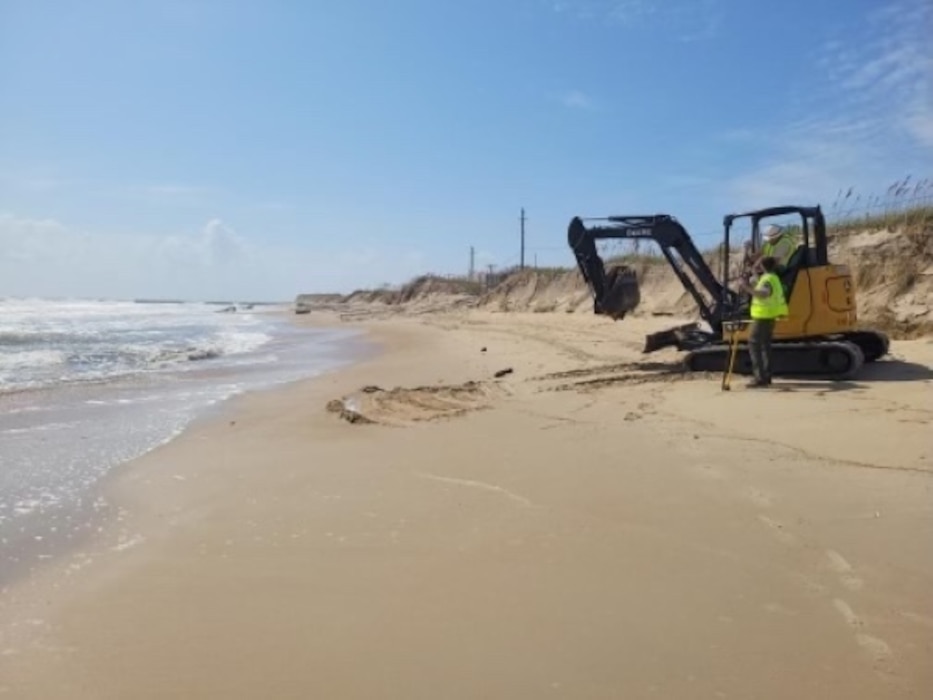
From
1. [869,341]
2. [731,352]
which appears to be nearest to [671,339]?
[731,352]

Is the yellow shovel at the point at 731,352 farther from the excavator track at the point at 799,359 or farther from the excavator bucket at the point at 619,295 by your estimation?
the excavator bucket at the point at 619,295

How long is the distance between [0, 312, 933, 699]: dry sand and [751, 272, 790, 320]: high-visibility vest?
7.88ft

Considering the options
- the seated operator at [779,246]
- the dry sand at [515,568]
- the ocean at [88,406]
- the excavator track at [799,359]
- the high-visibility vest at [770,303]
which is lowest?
the ocean at [88,406]

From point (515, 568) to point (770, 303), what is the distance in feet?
24.3

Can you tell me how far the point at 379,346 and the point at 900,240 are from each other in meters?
14.1

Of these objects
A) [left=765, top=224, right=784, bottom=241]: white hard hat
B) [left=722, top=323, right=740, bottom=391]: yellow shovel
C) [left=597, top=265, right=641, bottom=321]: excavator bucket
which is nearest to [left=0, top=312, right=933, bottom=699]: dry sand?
[left=722, top=323, right=740, bottom=391]: yellow shovel

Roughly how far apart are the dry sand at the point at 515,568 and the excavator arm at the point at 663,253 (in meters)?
4.45

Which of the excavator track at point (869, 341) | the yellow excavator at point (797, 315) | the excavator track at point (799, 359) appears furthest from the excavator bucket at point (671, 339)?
the excavator track at point (869, 341)

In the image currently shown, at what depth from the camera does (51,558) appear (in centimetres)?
451

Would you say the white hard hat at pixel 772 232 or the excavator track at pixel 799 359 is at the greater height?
the white hard hat at pixel 772 232

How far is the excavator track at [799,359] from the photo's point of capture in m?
10.4

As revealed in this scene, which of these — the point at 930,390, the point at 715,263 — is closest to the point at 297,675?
the point at 930,390

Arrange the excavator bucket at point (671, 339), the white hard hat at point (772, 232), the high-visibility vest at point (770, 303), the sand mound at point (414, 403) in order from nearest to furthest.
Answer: the sand mound at point (414, 403), the high-visibility vest at point (770, 303), the white hard hat at point (772, 232), the excavator bucket at point (671, 339)

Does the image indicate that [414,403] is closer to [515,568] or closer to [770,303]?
[770,303]
